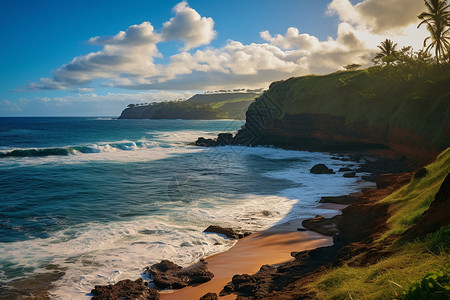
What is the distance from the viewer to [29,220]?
16.1 meters

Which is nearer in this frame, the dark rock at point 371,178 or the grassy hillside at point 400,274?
the grassy hillside at point 400,274

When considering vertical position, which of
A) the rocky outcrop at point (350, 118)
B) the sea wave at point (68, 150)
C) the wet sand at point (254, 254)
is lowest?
the wet sand at point (254, 254)

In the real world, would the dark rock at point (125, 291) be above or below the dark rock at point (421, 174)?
below

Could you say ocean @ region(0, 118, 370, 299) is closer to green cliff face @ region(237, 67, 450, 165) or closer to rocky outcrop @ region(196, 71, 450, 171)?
rocky outcrop @ region(196, 71, 450, 171)

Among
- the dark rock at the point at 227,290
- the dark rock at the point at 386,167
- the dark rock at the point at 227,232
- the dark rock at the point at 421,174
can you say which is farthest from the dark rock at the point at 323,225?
the dark rock at the point at 386,167

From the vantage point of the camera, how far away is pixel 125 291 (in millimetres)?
9047

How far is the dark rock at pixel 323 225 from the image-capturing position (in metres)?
13.7

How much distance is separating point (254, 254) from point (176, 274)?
10.8 ft

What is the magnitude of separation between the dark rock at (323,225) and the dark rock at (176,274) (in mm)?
5881

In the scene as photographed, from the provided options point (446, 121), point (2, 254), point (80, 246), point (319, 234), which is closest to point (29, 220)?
point (2, 254)

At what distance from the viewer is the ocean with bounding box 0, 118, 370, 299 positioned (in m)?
11.2

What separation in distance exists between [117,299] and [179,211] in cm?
911

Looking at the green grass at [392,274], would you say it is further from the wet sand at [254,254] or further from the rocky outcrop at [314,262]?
the wet sand at [254,254]

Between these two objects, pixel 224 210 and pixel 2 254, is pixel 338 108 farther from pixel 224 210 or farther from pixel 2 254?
pixel 2 254
